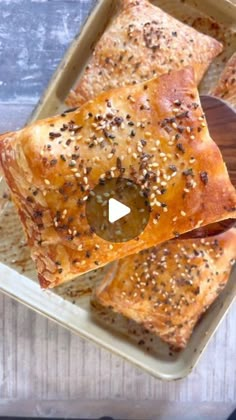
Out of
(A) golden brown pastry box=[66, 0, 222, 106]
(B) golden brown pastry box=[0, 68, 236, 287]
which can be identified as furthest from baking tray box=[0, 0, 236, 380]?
(B) golden brown pastry box=[0, 68, 236, 287]

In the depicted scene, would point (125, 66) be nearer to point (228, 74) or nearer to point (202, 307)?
point (228, 74)

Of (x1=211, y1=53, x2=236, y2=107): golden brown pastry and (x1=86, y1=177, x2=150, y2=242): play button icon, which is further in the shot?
(x1=211, y1=53, x2=236, y2=107): golden brown pastry

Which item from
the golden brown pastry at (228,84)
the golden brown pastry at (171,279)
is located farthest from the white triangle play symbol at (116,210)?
the golden brown pastry at (228,84)

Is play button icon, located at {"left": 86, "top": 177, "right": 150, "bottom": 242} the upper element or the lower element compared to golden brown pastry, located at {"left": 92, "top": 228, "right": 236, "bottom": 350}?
upper

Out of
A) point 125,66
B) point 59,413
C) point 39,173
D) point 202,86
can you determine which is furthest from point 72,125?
point 59,413

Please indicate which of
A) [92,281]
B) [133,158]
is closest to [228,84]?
[133,158]

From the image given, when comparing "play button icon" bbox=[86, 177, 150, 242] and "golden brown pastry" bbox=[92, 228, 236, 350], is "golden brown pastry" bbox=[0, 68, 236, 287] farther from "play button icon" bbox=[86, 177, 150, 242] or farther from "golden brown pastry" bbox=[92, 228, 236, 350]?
"golden brown pastry" bbox=[92, 228, 236, 350]

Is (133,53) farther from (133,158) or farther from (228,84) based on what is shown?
(133,158)
